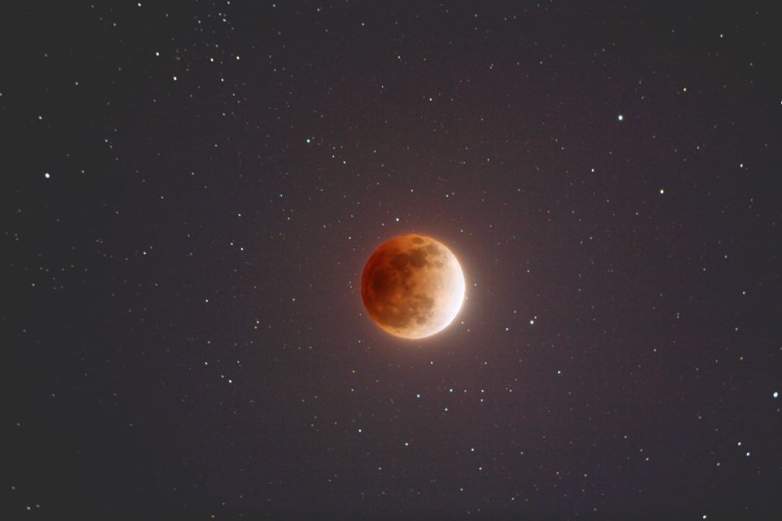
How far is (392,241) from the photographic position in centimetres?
305

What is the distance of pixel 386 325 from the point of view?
9.95 ft

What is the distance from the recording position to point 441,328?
3184 millimetres

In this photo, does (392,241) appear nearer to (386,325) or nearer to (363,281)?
(363,281)

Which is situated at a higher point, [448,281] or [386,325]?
[448,281]

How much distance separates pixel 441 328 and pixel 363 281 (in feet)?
2.01

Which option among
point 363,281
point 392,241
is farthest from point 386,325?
point 392,241

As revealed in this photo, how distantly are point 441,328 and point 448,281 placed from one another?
360mm

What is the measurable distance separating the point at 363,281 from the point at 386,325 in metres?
0.31

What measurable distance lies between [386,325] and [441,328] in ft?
1.30

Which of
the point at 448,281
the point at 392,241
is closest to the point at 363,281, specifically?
the point at 392,241

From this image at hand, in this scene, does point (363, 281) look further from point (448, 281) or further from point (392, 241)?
point (448, 281)

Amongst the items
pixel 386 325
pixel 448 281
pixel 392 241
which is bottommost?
pixel 386 325

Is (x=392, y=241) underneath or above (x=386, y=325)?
above

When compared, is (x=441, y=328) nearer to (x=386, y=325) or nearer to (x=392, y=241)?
(x=386, y=325)
